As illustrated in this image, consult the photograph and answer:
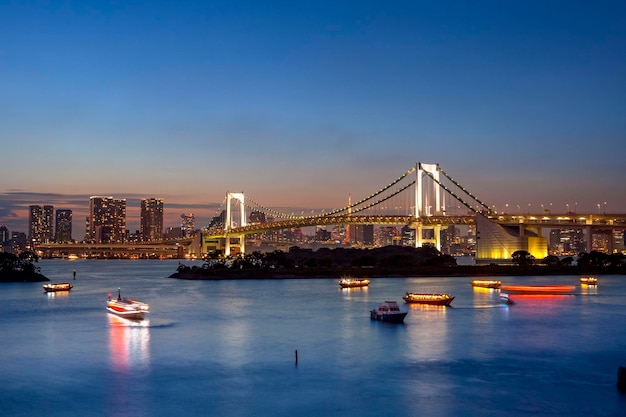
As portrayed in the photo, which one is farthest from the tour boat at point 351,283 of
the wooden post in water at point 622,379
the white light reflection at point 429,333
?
the wooden post in water at point 622,379

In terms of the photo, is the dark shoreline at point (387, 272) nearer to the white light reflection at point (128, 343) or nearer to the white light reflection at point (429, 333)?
the white light reflection at point (429, 333)

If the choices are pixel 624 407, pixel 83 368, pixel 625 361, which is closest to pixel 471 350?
pixel 625 361

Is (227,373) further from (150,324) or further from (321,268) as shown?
(321,268)

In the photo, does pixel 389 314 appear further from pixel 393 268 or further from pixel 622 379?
pixel 393 268

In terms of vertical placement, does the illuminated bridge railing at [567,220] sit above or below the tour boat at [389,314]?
above

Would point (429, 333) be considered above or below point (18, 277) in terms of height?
below

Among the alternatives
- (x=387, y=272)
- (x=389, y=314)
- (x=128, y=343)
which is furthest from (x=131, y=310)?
(x=387, y=272)

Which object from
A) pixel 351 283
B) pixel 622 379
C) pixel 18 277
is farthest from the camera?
pixel 18 277
